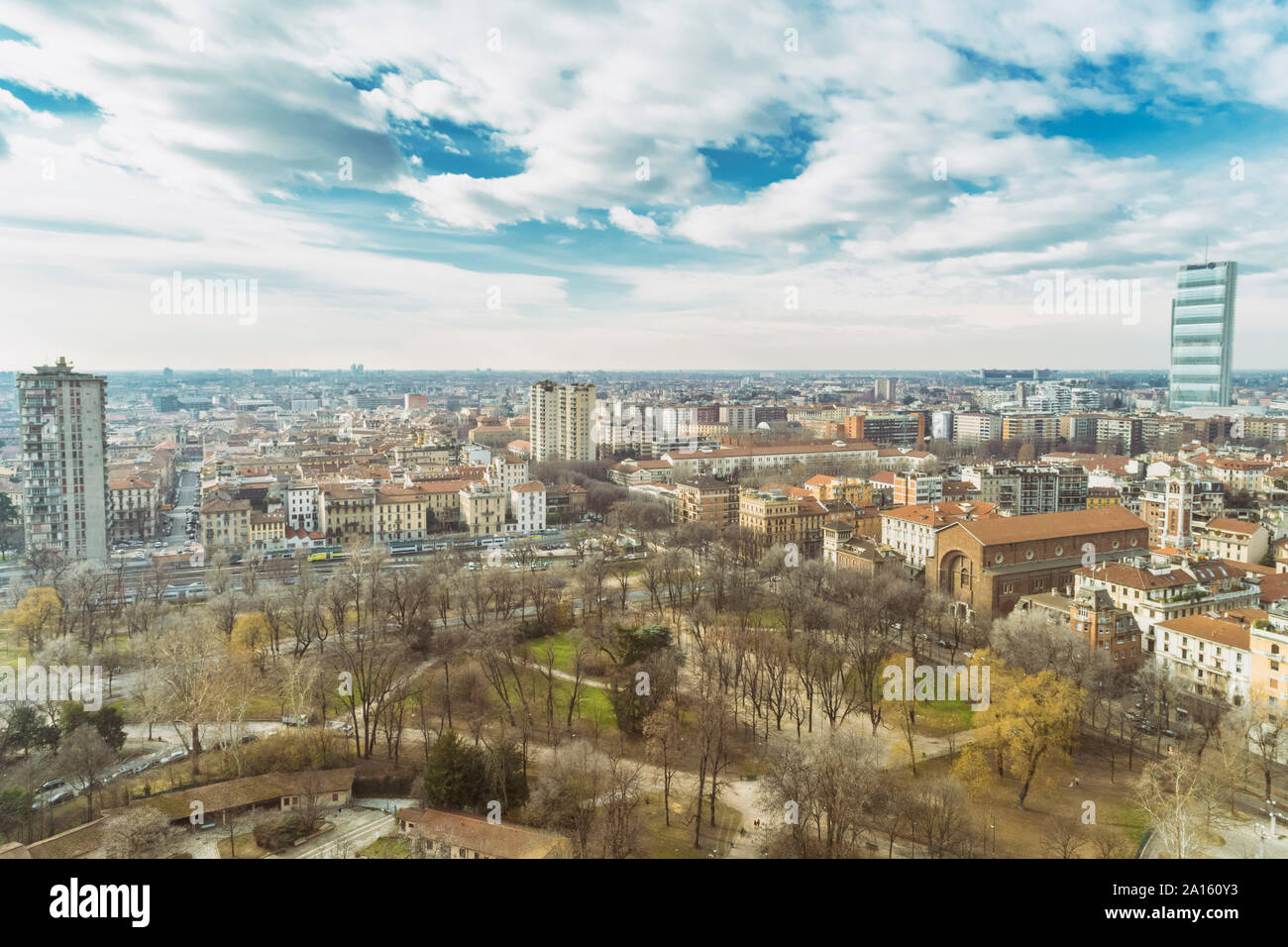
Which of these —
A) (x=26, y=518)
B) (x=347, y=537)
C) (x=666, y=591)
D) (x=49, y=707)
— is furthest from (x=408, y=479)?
(x=49, y=707)

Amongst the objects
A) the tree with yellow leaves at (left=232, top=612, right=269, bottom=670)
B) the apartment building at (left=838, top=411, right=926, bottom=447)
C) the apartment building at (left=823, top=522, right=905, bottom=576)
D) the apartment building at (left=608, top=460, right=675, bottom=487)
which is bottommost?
the tree with yellow leaves at (left=232, top=612, right=269, bottom=670)

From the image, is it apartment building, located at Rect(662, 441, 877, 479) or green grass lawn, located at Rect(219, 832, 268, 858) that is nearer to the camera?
green grass lawn, located at Rect(219, 832, 268, 858)

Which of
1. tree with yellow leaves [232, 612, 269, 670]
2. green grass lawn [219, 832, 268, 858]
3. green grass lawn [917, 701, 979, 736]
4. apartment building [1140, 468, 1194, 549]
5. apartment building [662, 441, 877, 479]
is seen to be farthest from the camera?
apartment building [662, 441, 877, 479]

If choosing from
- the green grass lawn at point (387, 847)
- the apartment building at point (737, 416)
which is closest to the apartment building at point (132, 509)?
the green grass lawn at point (387, 847)

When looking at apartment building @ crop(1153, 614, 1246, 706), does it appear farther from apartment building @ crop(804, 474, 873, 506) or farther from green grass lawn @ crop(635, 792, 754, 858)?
apartment building @ crop(804, 474, 873, 506)

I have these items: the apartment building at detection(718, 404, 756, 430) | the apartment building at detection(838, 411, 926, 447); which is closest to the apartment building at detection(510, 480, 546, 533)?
the apartment building at detection(838, 411, 926, 447)

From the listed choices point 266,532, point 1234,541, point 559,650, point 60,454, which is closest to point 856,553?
point 559,650
